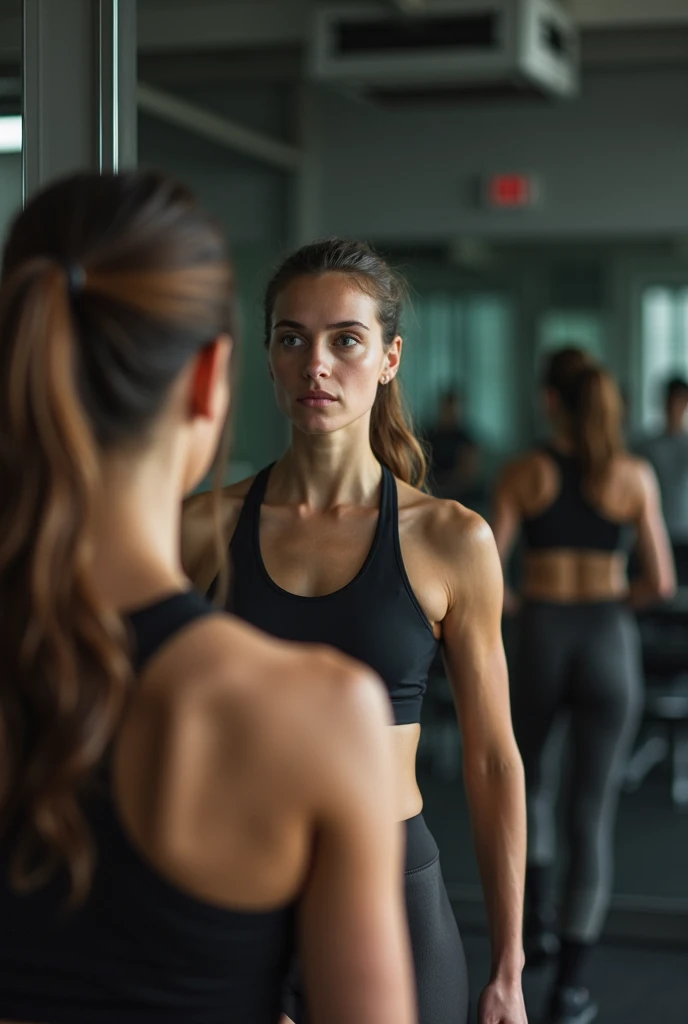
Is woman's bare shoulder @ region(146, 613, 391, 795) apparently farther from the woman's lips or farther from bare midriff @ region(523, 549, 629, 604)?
bare midriff @ region(523, 549, 629, 604)

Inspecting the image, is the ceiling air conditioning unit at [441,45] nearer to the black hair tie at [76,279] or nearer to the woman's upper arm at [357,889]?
the black hair tie at [76,279]

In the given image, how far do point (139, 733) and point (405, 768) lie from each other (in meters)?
0.93

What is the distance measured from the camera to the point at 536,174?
20.4 ft

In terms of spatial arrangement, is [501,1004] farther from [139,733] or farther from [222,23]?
[222,23]

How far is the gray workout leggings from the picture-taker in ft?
11.9

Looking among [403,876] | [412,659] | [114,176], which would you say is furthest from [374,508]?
[114,176]

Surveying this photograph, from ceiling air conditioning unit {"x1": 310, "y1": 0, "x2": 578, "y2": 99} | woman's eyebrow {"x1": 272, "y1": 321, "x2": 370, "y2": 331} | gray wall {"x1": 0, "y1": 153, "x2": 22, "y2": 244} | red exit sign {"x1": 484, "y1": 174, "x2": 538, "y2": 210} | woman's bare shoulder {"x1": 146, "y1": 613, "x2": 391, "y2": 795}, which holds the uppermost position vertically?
ceiling air conditioning unit {"x1": 310, "y1": 0, "x2": 578, "y2": 99}

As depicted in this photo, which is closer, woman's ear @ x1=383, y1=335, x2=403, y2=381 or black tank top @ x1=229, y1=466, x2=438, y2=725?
black tank top @ x1=229, y1=466, x2=438, y2=725

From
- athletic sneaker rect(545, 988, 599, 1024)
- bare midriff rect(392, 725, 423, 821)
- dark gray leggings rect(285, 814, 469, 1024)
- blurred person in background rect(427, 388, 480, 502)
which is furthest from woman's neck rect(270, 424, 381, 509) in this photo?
blurred person in background rect(427, 388, 480, 502)

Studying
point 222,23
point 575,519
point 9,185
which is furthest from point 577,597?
point 222,23

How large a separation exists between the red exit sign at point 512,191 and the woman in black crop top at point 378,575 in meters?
4.48

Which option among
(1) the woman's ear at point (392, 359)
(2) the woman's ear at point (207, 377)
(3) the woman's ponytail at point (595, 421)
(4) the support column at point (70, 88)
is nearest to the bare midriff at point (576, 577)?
(3) the woman's ponytail at point (595, 421)

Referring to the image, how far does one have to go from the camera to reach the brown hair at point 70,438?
0.82m

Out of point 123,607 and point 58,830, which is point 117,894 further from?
point 123,607
